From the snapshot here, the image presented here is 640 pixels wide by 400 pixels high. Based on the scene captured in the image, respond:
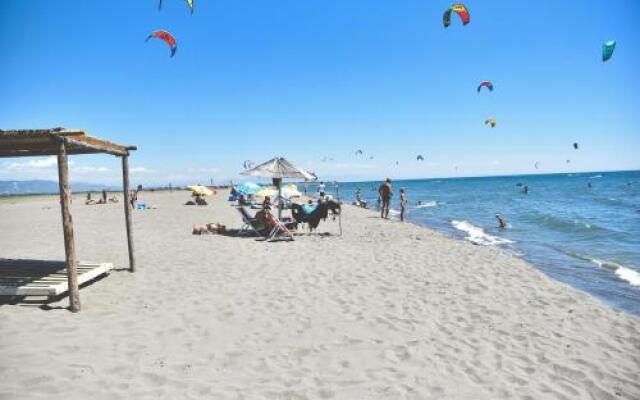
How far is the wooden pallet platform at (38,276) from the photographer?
18.3ft

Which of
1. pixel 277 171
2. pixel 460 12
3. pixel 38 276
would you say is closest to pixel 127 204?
pixel 38 276

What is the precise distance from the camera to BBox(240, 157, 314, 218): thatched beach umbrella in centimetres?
1308

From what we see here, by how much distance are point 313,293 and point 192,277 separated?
240 cm

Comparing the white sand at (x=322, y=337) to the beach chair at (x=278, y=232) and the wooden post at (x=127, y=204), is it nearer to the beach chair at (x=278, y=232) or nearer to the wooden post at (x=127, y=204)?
the wooden post at (x=127, y=204)

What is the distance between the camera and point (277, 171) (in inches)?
521

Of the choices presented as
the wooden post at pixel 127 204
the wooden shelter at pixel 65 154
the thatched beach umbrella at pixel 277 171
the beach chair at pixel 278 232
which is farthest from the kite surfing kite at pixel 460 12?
the wooden shelter at pixel 65 154

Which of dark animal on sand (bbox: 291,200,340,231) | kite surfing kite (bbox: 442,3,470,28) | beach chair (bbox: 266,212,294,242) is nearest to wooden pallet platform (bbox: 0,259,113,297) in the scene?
beach chair (bbox: 266,212,294,242)

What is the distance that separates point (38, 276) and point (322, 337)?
4.65 m

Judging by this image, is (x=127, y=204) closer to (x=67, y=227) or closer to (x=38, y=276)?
(x=38, y=276)

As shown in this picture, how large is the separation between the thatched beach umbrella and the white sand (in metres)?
5.08

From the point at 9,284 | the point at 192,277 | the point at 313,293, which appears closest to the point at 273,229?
the point at 192,277

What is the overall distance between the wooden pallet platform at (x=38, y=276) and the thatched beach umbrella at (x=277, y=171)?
20.5 ft

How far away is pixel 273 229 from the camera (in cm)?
1193

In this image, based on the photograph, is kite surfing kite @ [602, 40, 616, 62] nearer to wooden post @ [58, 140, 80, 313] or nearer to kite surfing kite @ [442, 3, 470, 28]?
kite surfing kite @ [442, 3, 470, 28]
